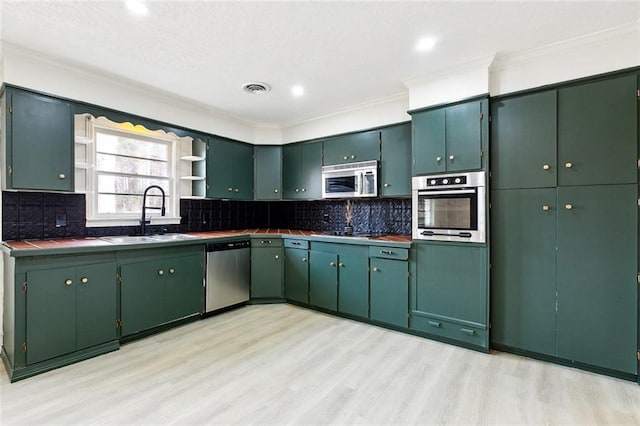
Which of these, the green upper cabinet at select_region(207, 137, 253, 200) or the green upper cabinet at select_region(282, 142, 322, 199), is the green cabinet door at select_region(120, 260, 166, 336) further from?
→ the green upper cabinet at select_region(282, 142, 322, 199)

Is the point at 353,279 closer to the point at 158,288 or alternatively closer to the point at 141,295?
the point at 158,288

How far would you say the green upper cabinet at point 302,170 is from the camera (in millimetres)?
4332

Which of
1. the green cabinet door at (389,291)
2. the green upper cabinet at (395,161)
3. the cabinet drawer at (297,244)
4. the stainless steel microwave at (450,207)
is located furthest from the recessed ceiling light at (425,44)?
the cabinet drawer at (297,244)

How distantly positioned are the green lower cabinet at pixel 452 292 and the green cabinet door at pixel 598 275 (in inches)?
22.8

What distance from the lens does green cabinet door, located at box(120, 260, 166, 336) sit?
9.30 ft

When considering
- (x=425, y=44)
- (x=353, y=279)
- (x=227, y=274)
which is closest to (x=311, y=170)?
(x=353, y=279)

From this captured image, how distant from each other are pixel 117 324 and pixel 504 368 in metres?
3.35

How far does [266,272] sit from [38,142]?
2.67 metres

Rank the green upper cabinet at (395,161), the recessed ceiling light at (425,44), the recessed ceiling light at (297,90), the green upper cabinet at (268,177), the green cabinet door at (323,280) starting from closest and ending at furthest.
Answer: the recessed ceiling light at (425,44)
the recessed ceiling light at (297,90)
the green upper cabinet at (395,161)
the green cabinet door at (323,280)
the green upper cabinet at (268,177)

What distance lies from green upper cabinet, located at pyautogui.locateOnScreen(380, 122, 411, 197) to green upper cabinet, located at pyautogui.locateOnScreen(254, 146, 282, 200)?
1.70 m

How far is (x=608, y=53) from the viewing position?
91.7 inches

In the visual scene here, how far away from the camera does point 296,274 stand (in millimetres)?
4039

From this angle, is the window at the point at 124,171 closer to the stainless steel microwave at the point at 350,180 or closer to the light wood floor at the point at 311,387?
the light wood floor at the point at 311,387

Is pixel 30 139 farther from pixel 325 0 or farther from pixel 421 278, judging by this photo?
pixel 421 278
